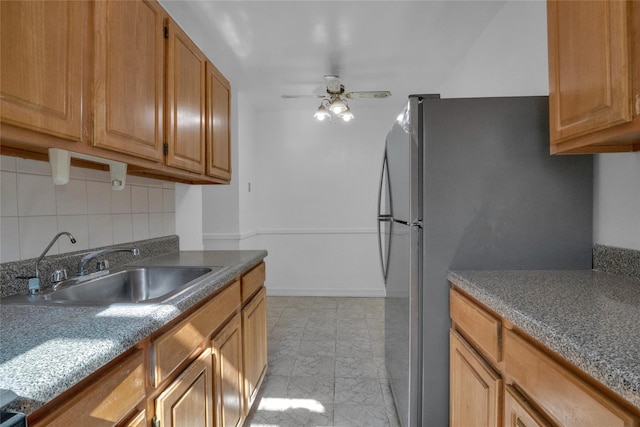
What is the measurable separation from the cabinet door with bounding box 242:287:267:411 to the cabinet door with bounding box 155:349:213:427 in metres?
0.45

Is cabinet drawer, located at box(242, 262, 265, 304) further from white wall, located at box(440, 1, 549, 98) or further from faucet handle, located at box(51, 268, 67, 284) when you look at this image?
white wall, located at box(440, 1, 549, 98)

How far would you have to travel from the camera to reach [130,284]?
5.13 feet

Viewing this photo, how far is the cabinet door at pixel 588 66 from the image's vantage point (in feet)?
2.73

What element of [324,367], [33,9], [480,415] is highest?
[33,9]

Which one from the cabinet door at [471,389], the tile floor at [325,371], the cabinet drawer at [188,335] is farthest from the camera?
the tile floor at [325,371]

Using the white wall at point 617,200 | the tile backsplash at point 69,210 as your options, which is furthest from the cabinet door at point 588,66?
the tile backsplash at point 69,210

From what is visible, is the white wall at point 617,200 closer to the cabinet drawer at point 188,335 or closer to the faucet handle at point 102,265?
the cabinet drawer at point 188,335

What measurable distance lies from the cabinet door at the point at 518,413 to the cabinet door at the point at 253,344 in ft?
3.94

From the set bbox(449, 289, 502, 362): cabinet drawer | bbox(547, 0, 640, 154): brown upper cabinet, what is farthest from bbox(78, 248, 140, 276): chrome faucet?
bbox(547, 0, 640, 154): brown upper cabinet

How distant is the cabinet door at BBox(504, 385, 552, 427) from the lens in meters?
0.78

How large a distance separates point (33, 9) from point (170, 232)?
152 cm

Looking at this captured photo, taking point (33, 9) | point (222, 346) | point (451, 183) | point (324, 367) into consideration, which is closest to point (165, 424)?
point (222, 346)

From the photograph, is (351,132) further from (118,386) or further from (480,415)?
(118,386)

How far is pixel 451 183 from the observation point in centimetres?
136
